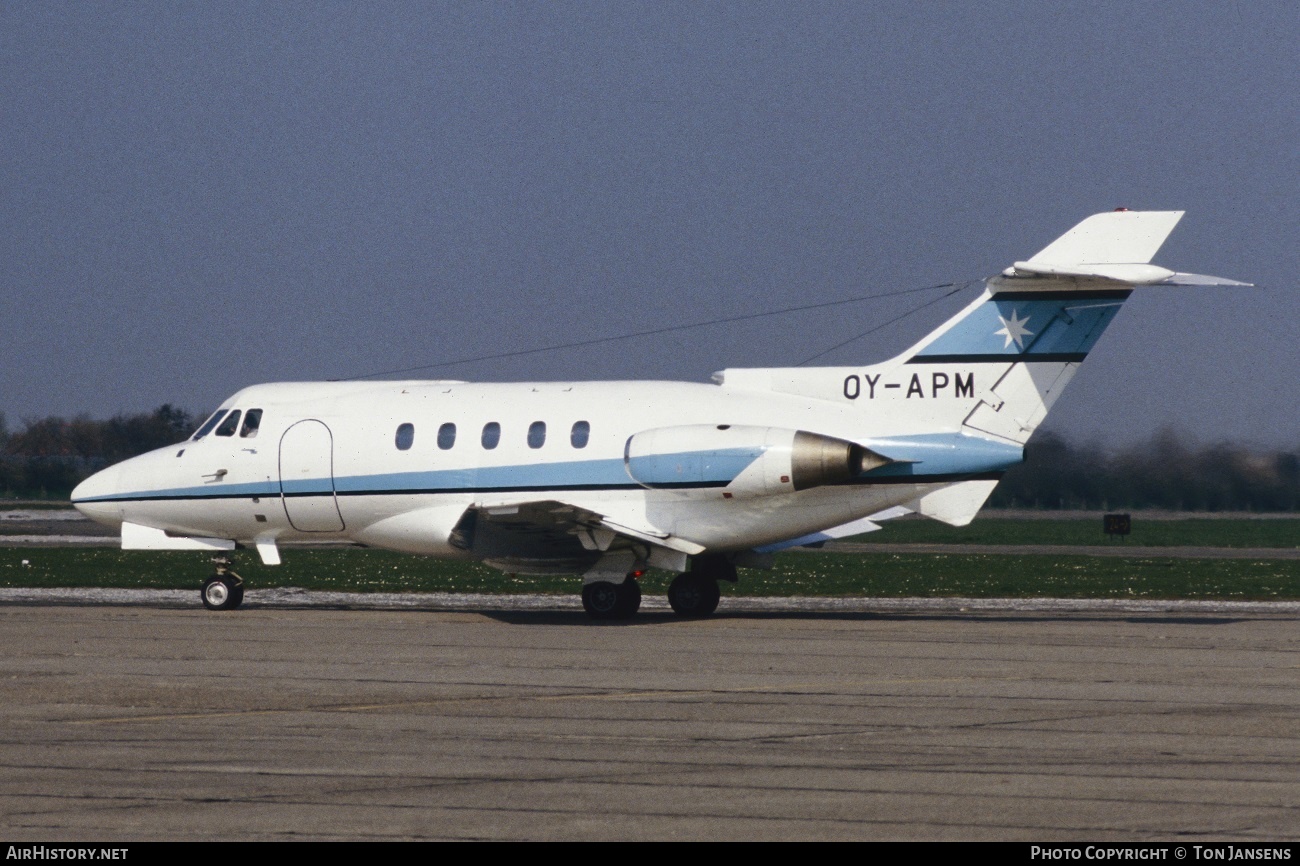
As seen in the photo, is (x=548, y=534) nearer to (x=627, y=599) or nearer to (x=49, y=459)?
(x=627, y=599)

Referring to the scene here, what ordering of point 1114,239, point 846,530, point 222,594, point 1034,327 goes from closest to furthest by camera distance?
point 1114,239 < point 1034,327 < point 846,530 < point 222,594

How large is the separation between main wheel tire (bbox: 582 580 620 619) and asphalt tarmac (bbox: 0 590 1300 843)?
938 millimetres

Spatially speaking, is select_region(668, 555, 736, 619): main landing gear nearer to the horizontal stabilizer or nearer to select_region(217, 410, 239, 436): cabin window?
the horizontal stabilizer

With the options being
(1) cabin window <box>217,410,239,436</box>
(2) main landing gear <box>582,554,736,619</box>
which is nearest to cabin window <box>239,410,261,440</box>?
(1) cabin window <box>217,410,239,436</box>

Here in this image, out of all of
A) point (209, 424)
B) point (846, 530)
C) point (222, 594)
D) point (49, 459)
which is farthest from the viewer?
point (49, 459)

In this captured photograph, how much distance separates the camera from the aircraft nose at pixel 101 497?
2839cm

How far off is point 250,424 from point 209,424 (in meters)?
0.90

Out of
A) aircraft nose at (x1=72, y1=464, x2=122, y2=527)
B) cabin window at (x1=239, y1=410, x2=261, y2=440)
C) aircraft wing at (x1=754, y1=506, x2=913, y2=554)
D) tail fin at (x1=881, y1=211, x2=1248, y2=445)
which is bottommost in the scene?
aircraft wing at (x1=754, y1=506, x2=913, y2=554)

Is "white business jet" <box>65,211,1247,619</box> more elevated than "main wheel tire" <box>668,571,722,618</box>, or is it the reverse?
"white business jet" <box>65,211,1247,619</box>

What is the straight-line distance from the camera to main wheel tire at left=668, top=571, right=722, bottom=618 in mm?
26312

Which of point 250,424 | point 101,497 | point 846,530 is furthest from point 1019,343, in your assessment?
point 101,497

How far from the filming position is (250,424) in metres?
27.8

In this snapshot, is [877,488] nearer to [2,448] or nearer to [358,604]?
[358,604]
